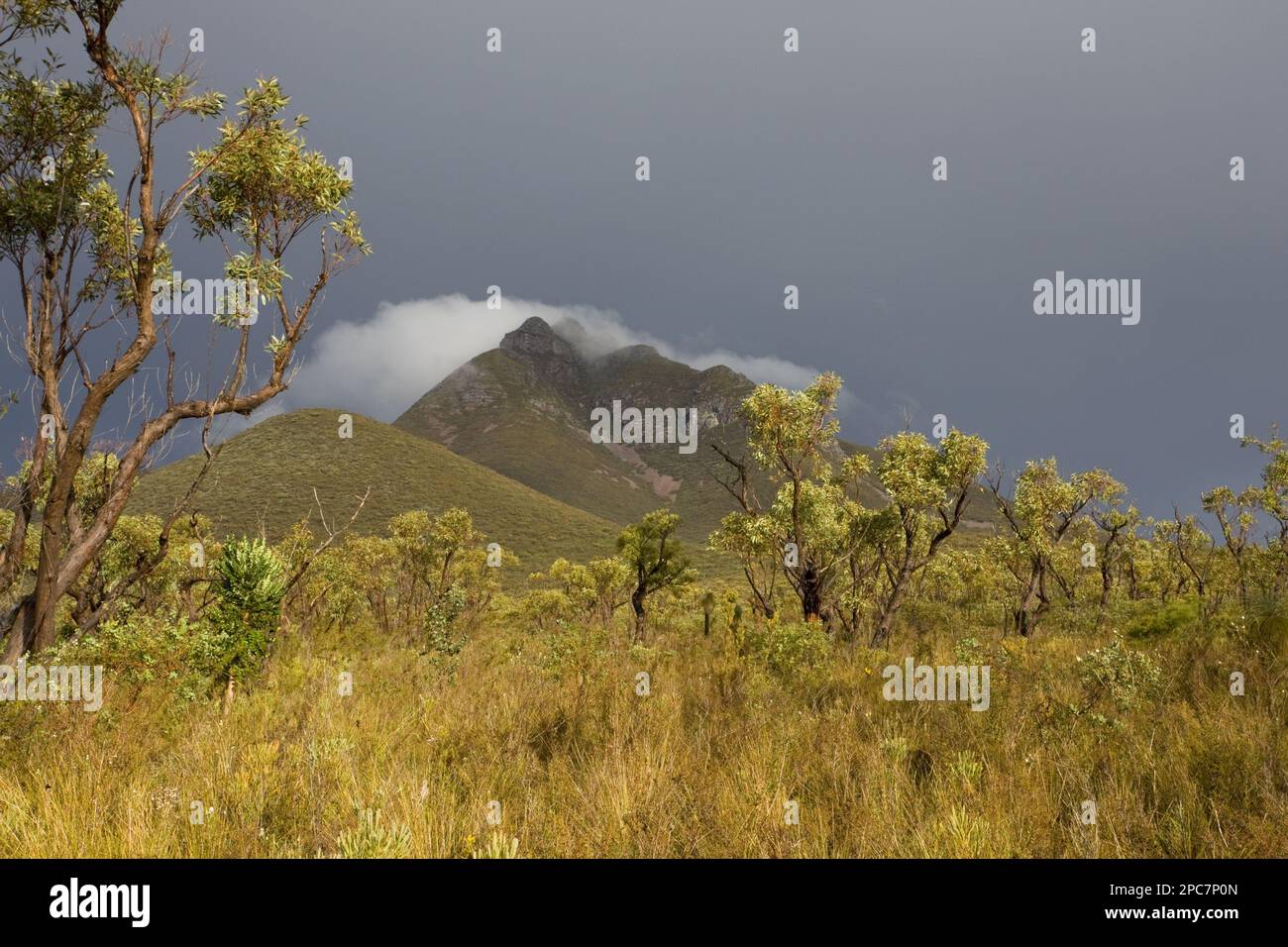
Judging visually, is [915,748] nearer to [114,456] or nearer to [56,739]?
[56,739]

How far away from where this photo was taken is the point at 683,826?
3668 mm

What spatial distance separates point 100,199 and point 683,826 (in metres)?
11.0

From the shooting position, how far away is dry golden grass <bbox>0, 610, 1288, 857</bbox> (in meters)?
3.51

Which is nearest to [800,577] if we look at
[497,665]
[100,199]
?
[497,665]

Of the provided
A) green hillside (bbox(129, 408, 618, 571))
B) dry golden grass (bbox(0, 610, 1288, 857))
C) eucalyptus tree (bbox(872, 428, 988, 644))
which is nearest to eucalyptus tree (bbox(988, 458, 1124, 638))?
eucalyptus tree (bbox(872, 428, 988, 644))

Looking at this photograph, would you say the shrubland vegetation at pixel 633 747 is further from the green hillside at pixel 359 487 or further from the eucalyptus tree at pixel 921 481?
the green hillside at pixel 359 487

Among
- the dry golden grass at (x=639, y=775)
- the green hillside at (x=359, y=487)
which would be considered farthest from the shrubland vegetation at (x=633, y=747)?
the green hillside at (x=359, y=487)

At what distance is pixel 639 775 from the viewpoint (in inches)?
168

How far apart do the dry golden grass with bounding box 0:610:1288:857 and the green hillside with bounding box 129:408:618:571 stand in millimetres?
73832

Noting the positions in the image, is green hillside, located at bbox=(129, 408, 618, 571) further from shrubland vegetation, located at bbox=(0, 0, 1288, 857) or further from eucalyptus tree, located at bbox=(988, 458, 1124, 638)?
shrubland vegetation, located at bbox=(0, 0, 1288, 857)

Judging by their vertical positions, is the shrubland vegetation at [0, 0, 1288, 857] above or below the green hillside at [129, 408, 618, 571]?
below

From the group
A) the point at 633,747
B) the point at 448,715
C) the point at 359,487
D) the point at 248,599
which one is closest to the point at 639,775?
the point at 633,747

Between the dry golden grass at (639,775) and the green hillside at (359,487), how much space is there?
73.8 metres

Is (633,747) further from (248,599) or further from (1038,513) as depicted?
(1038,513)
